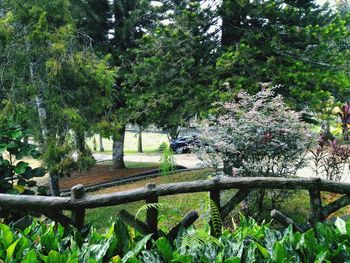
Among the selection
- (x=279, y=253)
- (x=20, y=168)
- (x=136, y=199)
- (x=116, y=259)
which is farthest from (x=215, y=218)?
(x=20, y=168)

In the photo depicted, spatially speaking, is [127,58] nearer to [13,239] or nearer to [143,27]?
[143,27]

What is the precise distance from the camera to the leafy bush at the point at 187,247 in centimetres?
237

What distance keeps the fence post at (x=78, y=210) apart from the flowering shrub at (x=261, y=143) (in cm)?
386

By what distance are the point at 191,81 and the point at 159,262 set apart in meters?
8.46

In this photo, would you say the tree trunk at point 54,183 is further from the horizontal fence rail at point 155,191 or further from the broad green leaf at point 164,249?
the broad green leaf at point 164,249

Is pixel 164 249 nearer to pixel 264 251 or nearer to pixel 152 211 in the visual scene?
pixel 152 211

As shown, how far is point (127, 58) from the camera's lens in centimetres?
1382

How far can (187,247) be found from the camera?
2600 mm

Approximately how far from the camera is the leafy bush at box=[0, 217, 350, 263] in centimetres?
237

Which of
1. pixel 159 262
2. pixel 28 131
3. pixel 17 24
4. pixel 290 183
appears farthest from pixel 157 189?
pixel 17 24

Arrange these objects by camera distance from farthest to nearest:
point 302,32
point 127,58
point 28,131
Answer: point 127,58
point 302,32
point 28,131

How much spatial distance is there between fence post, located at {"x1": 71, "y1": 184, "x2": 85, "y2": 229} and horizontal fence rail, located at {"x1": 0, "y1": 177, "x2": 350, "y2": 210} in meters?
0.03

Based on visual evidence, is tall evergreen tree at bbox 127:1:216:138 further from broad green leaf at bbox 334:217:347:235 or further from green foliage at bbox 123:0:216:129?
broad green leaf at bbox 334:217:347:235

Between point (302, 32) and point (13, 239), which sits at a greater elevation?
point (302, 32)
